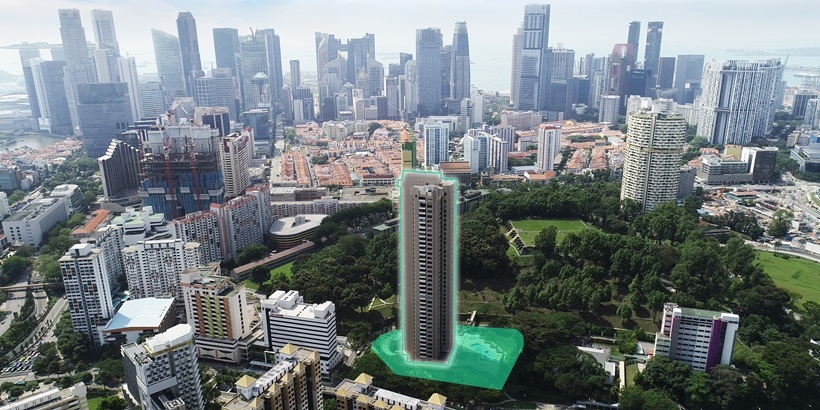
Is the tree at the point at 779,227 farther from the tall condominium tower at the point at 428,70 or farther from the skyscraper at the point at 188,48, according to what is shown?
the skyscraper at the point at 188,48

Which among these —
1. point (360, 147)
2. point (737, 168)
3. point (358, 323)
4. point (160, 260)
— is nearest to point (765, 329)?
point (358, 323)

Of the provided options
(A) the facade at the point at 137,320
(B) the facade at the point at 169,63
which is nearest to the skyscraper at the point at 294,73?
(B) the facade at the point at 169,63

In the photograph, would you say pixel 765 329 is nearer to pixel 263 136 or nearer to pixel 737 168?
pixel 737 168

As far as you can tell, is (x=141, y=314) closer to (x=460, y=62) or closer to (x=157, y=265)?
(x=157, y=265)

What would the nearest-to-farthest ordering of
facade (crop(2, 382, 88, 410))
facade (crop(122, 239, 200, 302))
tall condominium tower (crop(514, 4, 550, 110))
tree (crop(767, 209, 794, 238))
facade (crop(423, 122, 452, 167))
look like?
facade (crop(2, 382, 88, 410)) → facade (crop(122, 239, 200, 302)) → tree (crop(767, 209, 794, 238)) → facade (crop(423, 122, 452, 167)) → tall condominium tower (crop(514, 4, 550, 110))

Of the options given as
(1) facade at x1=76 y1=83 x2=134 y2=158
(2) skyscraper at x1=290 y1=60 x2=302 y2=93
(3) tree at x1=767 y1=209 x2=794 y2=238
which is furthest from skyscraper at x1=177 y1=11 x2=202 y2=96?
(3) tree at x1=767 y1=209 x2=794 y2=238

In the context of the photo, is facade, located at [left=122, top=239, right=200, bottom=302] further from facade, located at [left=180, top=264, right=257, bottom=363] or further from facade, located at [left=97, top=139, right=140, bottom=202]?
facade, located at [left=97, top=139, right=140, bottom=202]

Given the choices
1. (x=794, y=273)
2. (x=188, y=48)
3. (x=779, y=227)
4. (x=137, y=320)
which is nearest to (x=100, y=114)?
(x=188, y=48)
